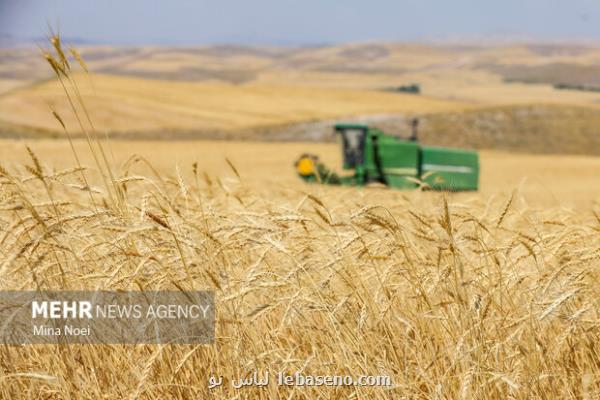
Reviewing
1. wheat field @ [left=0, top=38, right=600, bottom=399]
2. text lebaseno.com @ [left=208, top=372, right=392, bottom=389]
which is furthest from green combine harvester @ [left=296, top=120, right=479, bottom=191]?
text lebaseno.com @ [left=208, top=372, right=392, bottom=389]

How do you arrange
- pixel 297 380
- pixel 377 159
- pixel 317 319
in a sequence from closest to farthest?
pixel 297 380
pixel 317 319
pixel 377 159

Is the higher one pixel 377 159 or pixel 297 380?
pixel 297 380

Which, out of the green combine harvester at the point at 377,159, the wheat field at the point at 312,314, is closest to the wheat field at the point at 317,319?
the wheat field at the point at 312,314

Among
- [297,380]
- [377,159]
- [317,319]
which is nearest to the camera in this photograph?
[297,380]

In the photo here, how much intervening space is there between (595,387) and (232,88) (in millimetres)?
53685

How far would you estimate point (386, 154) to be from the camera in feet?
62.3

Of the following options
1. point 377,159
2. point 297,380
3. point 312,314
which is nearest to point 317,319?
point 312,314

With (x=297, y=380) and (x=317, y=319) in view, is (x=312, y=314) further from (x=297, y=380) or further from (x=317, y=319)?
(x=297, y=380)

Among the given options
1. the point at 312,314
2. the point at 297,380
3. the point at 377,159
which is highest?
the point at 312,314

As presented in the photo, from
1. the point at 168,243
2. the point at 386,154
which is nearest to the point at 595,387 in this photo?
the point at 168,243

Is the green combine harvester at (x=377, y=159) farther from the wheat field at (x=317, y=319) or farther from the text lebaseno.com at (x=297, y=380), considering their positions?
the text lebaseno.com at (x=297, y=380)

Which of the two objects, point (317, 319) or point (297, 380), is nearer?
point (297, 380)

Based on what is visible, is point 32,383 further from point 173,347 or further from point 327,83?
point 327,83

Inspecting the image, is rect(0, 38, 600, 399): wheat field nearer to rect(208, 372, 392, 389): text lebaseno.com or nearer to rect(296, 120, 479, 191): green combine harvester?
rect(208, 372, 392, 389): text lebaseno.com
